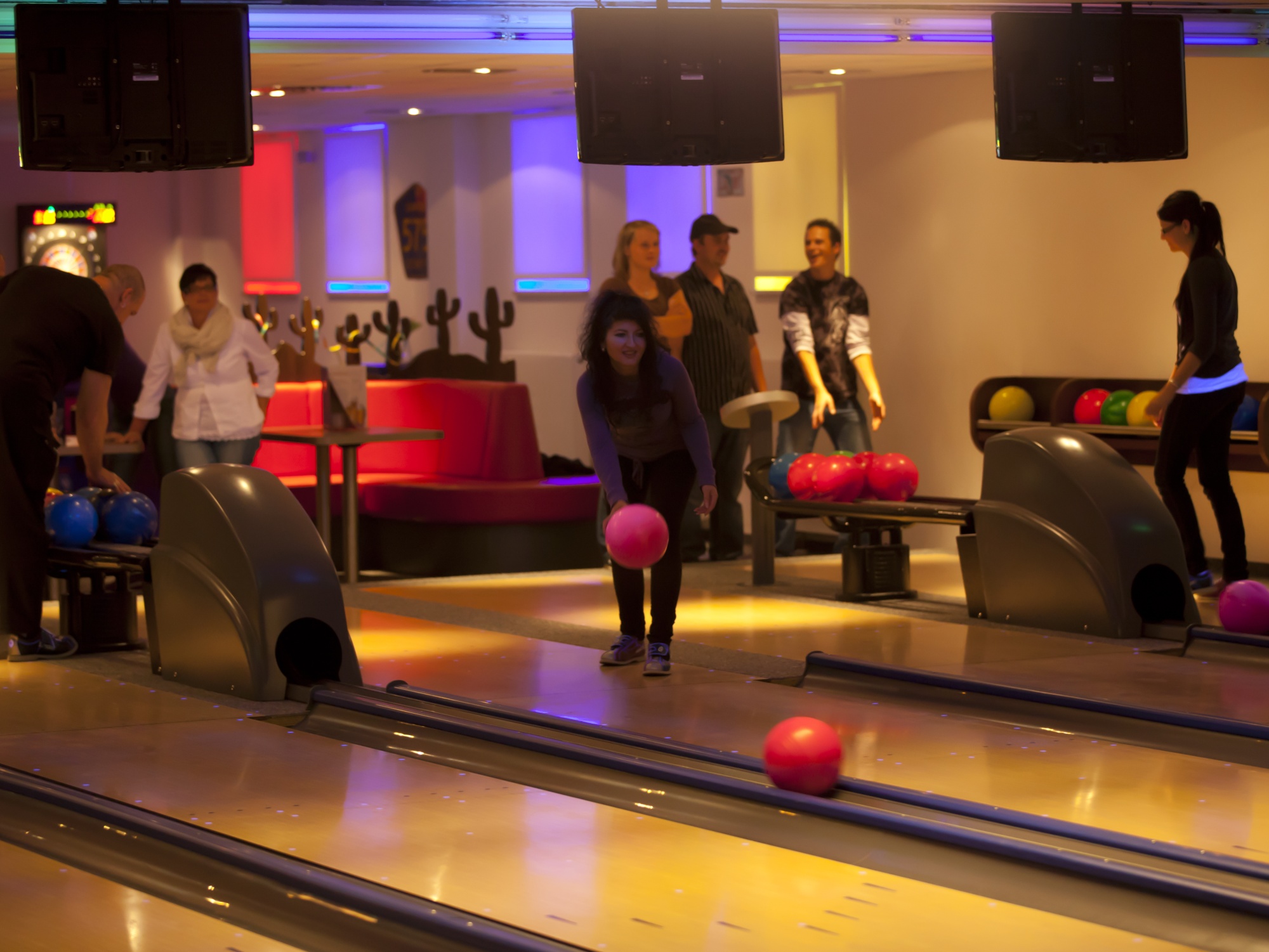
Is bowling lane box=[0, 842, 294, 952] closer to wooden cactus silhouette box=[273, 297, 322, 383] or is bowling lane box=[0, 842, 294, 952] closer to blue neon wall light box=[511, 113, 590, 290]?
wooden cactus silhouette box=[273, 297, 322, 383]

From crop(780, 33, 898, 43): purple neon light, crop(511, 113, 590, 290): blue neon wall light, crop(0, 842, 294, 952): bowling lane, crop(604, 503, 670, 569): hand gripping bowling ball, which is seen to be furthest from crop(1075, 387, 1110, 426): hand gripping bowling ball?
crop(0, 842, 294, 952): bowling lane

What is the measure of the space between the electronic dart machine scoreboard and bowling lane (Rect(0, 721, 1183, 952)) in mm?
8482

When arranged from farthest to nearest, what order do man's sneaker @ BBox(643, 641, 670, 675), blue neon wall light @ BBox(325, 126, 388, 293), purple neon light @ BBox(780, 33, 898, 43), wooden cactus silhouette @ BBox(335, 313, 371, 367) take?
blue neon wall light @ BBox(325, 126, 388, 293) < wooden cactus silhouette @ BBox(335, 313, 371, 367) < purple neon light @ BBox(780, 33, 898, 43) < man's sneaker @ BBox(643, 641, 670, 675)

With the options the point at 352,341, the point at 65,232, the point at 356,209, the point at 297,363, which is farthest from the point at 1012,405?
the point at 65,232

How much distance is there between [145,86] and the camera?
5668mm

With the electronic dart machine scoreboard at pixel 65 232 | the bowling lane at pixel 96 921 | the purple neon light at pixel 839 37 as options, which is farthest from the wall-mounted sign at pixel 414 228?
the bowling lane at pixel 96 921

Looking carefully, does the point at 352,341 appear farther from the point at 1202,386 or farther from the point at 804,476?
the point at 1202,386

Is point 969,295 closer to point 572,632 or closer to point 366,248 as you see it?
point 572,632

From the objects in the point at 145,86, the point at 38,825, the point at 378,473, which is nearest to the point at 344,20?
the point at 145,86

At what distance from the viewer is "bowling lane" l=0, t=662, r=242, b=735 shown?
173 inches

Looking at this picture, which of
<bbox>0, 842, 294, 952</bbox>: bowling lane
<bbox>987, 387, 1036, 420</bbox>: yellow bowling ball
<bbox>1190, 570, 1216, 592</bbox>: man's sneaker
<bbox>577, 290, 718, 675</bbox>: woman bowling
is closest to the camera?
<bbox>0, 842, 294, 952</bbox>: bowling lane

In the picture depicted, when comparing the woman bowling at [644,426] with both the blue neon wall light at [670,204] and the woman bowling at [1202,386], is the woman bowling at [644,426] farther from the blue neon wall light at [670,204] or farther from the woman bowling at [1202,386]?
the blue neon wall light at [670,204]

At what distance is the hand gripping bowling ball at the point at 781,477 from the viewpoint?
21.1 feet

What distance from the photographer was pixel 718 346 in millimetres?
7043
